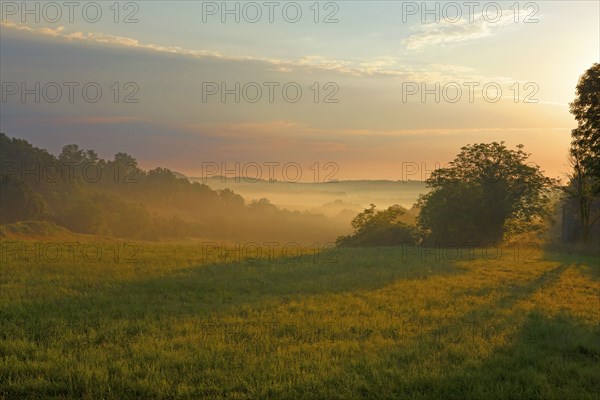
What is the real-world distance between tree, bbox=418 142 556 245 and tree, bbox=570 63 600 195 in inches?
1094

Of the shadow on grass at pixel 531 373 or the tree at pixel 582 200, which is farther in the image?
the tree at pixel 582 200

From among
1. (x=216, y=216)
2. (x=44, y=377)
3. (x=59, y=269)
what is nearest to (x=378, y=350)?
(x=44, y=377)

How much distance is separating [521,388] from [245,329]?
22.3 ft

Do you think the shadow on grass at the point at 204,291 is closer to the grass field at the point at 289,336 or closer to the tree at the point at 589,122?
the grass field at the point at 289,336

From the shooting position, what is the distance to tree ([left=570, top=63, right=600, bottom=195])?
21172 millimetres

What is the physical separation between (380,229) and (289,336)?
54015mm

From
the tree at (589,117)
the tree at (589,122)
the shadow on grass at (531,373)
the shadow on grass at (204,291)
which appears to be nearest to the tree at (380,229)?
the shadow on grass at (204,291)

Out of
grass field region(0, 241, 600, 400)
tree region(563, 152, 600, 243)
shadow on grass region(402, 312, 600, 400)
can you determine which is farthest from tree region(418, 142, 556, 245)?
shadow on grass region(402, 312, 600, 400)

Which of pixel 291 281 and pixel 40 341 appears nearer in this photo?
pixel 40 341

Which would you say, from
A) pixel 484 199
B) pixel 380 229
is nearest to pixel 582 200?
pixel 484 199

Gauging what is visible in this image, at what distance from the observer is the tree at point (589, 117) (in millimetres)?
21172

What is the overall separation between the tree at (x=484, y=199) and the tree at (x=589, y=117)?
2780 cm

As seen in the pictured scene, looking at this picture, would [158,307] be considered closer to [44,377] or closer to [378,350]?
[44,377]

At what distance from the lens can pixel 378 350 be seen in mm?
11016
